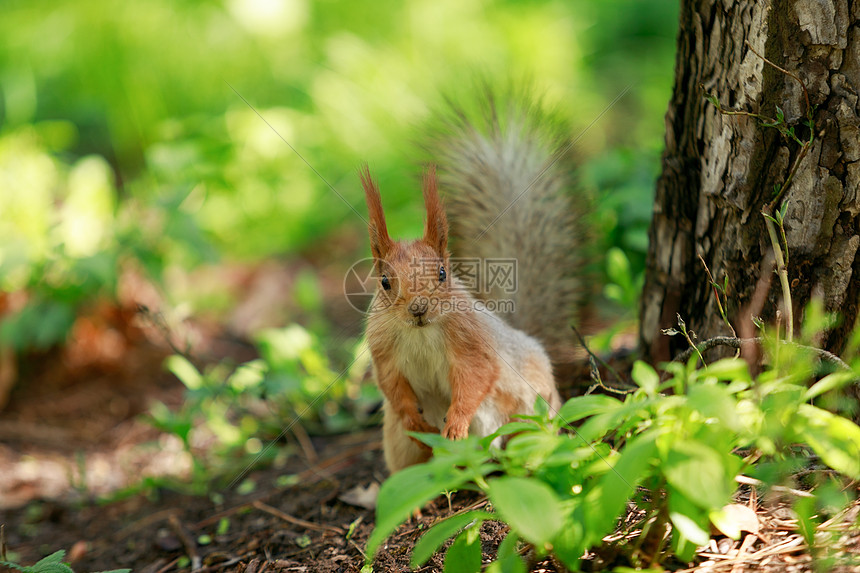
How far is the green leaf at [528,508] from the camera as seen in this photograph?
932 mm

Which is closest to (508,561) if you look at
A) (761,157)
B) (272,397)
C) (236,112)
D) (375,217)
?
(375,217)

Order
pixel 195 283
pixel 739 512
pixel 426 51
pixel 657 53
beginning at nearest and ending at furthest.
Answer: pixel 739 512 → pixel 195 283 → pixel 426 51 → pixel 657 53

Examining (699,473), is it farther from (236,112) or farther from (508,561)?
(236,112)

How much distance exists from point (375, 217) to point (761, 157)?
965 mm

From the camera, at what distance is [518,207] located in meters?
2.36

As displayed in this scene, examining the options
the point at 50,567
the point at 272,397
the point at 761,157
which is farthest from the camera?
the point at 272,397

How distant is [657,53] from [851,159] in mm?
4989

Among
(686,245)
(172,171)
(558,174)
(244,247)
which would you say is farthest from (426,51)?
(686,245)

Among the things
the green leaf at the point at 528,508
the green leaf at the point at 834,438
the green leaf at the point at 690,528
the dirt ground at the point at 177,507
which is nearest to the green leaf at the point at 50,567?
the dirt ground at the point at 177,507

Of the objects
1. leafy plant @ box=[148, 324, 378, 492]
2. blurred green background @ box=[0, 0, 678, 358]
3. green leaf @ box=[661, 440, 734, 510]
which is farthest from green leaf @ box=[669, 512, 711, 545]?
blurred green background @ box=[0, 0, 678, 358]

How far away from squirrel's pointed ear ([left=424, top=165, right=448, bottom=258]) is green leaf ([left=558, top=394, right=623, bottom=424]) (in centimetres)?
80

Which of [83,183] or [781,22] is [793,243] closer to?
[781,22]

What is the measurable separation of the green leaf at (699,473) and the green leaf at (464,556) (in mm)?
425

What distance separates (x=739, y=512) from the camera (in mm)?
1367
